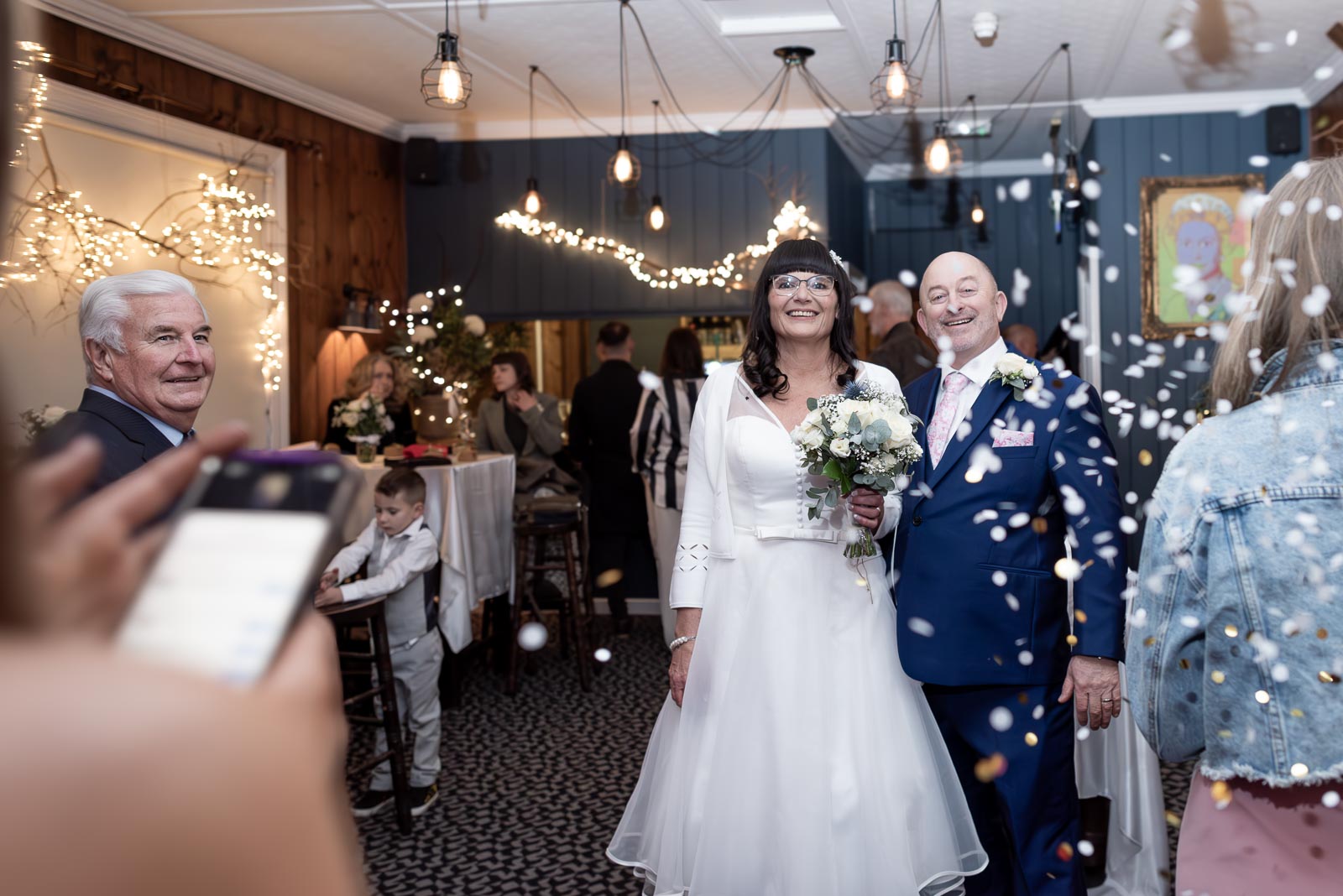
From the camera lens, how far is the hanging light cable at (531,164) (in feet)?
23.2

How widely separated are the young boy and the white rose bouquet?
162cm

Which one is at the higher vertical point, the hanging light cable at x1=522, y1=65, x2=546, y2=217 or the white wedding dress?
the hanging light cable at x1=522, y1=65, x2=546, y2=217

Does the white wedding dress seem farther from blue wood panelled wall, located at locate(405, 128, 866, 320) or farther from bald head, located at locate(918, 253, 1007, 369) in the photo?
blue wood panelled wall, located at locate(405, 128, 866, 320)

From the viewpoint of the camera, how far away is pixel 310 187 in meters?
7.02

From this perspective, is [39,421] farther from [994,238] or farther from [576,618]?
[994,238]

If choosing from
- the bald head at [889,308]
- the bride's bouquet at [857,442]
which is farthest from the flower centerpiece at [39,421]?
the bald head at [889,308]

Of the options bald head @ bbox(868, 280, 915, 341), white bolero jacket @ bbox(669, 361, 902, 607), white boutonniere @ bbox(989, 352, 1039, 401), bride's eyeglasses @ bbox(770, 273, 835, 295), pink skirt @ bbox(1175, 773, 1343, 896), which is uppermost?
bald head @ bbox(868, 280, 915, 341)

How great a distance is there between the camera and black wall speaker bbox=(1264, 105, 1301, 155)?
24.3ft

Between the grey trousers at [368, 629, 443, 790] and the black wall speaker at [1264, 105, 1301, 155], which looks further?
the black wall speaker at [1264, 105, 1301, 155]

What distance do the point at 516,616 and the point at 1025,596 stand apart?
3351 millimetres

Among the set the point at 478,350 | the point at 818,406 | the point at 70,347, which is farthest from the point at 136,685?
the point at 478,350

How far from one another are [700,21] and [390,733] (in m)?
4.10

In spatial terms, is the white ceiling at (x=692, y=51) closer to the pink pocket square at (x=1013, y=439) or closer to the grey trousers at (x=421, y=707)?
the grey trousers at (x=421, y=707)

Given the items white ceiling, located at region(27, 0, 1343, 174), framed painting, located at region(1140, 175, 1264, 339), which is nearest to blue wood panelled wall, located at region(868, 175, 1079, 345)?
white ceiling, located at region(27, 0, 1343, 174)
